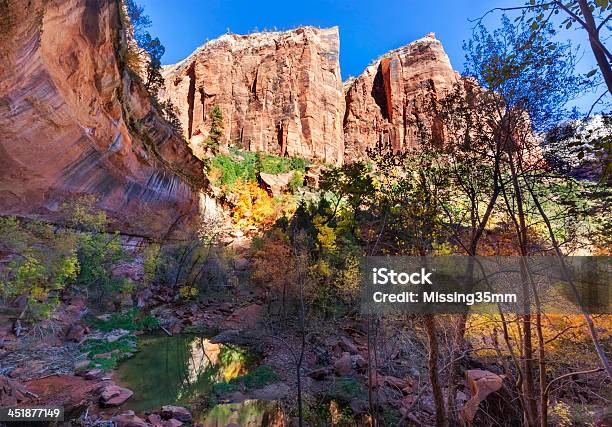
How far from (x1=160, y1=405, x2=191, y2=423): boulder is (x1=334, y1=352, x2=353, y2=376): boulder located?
18.2 ft

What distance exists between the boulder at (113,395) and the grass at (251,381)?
273cm

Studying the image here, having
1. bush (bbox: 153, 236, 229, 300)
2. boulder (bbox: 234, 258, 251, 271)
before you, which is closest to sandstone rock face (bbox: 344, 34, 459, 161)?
boulder (bbox: 234, 258, 251, 271)

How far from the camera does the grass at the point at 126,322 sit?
1457 centimetres

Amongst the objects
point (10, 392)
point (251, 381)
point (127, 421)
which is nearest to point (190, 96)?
point (251, 381)

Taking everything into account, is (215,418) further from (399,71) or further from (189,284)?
(399,71)

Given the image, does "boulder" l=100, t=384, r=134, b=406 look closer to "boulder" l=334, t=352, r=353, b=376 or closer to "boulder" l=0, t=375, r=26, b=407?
"boulder" l=0, t=375, r=26, b=407

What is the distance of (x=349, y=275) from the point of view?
1605cm

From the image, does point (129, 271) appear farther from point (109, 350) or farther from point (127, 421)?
point (127, 421)

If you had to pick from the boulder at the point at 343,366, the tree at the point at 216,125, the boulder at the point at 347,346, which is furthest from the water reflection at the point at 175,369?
the tree at the point at 216,125

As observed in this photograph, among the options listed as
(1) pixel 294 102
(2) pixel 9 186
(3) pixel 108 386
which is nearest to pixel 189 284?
(2) pixel 9 186

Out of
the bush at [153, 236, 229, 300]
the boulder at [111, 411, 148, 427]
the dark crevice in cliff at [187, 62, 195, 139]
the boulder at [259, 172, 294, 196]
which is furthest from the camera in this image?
the dark crevice in cliff at [187, 62, 195, 139]

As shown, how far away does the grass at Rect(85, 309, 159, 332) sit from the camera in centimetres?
1457

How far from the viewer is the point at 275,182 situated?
41.3 metres

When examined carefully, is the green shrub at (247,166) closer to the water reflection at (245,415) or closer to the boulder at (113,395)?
the boulder at (113,395)
